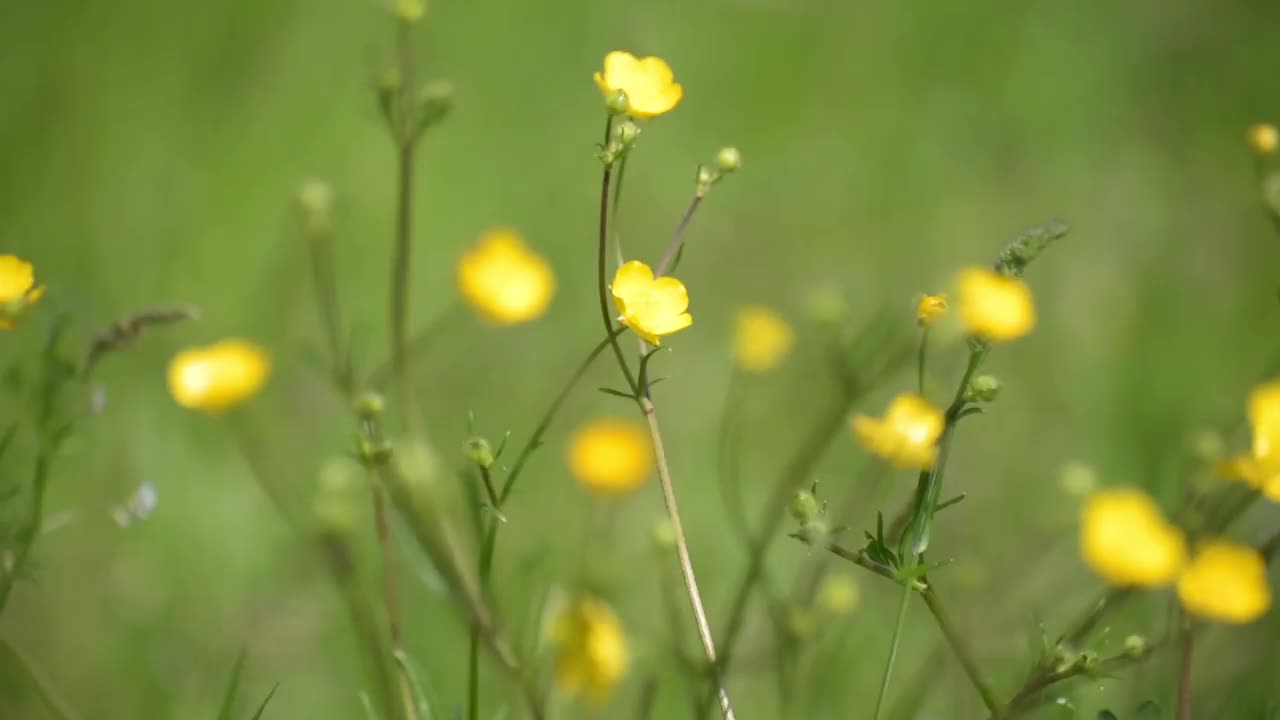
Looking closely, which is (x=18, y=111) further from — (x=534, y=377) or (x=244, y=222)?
(x=534, y=377)

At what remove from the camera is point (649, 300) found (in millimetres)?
818

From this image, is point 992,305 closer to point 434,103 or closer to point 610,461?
point 610,461

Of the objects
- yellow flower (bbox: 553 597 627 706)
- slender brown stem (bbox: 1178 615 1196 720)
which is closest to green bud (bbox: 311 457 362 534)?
yellow flower (bbox: 553 597 627 706)

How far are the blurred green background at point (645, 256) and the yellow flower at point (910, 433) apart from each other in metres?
0.25

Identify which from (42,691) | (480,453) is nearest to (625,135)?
(480,453)

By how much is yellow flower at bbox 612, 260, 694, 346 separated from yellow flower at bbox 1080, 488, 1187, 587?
1.02 ft

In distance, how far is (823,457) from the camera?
5.34ft

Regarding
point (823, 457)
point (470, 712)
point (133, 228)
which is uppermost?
point (133, 228)

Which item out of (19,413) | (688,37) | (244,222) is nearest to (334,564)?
(19,413)

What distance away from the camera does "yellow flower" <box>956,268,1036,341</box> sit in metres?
0.71

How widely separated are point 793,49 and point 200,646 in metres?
1.70

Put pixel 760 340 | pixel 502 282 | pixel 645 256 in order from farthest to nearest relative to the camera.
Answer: pixel 645 256
pixel 760 340
pixel 502 282

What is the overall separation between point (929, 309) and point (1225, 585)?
27 cm

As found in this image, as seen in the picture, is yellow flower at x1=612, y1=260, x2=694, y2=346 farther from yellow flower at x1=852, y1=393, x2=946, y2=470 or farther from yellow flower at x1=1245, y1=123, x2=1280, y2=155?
yellow flower at x1=1245, y1=123, x2=1280, y2=155
